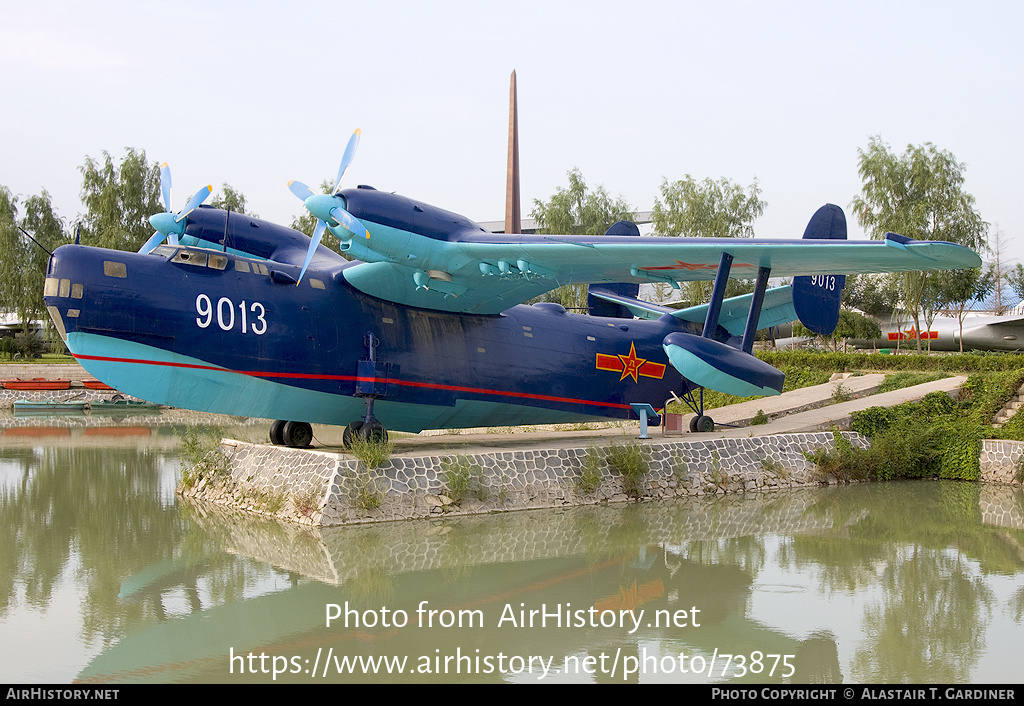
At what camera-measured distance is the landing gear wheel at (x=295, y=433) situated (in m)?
15.1

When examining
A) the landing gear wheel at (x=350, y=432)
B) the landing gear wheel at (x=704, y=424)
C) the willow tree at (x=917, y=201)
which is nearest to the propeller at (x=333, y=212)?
the landing gear wheel at (x=350, y=432)

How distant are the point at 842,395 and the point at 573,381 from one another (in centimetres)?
1030

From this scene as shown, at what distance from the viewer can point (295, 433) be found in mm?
15195

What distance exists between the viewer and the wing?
41.5 feet

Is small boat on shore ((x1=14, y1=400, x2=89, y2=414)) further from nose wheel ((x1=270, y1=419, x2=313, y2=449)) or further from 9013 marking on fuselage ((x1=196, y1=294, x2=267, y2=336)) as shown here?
9013 marking on fuselage ((x1=196, y1=294, x2=267, y2=336))

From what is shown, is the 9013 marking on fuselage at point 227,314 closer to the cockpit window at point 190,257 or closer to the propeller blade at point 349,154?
the cockpit window at point 190,257

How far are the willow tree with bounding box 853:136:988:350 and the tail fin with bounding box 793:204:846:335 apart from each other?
15.6 metres

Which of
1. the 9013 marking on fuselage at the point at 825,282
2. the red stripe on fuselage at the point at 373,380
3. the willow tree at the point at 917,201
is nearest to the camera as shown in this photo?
the red stripe on fuselage at the point at 373,380

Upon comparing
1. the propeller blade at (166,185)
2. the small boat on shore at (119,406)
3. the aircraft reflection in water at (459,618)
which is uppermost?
the propeller blade at (166,185)

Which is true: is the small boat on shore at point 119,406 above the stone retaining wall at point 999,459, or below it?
below

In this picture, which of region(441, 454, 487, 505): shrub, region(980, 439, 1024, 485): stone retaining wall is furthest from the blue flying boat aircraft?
region(980, 439, 1024, 485): stone retaining wall

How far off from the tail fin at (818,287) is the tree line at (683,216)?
15.7 meters

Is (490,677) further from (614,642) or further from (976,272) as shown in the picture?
(976,272)

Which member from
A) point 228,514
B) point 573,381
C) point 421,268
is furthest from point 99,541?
point 573,381
